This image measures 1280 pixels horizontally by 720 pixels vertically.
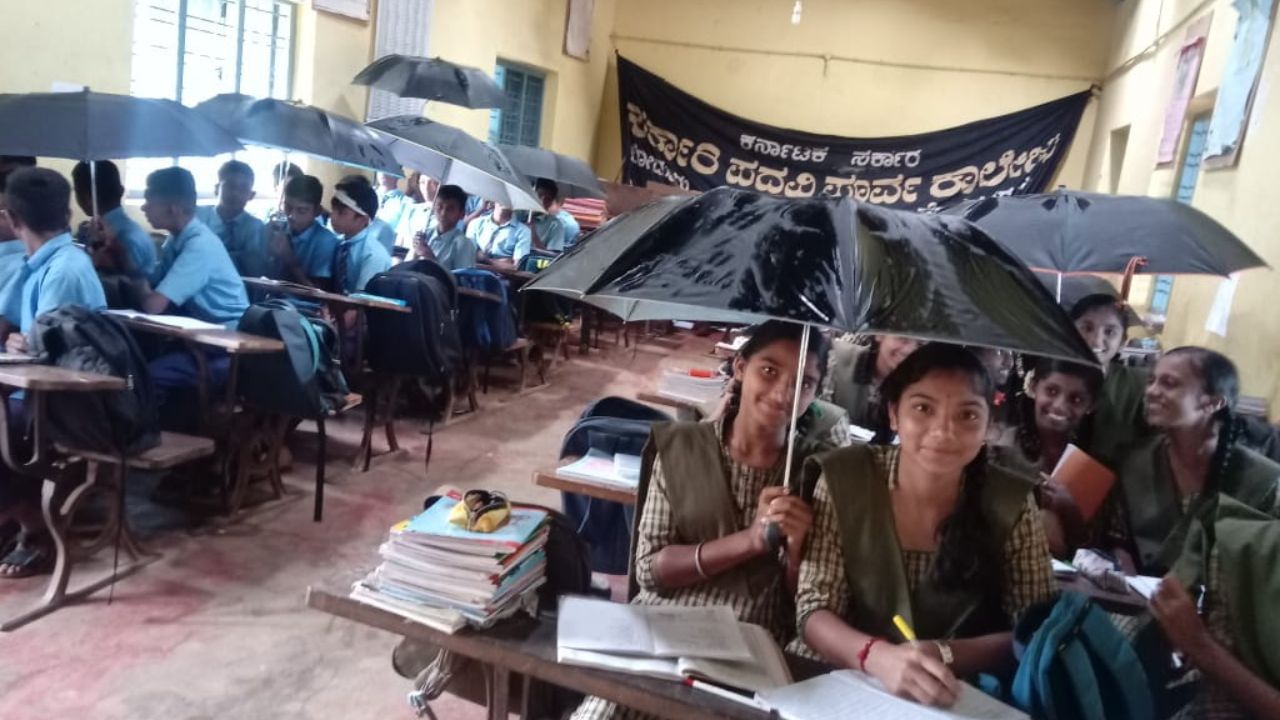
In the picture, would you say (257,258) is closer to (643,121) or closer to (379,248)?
(379,248)

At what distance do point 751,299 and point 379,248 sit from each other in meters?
4.12

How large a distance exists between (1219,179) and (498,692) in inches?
184

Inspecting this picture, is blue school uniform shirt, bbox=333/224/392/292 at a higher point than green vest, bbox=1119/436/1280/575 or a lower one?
higher

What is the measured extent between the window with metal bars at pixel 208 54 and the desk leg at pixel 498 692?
188 inches

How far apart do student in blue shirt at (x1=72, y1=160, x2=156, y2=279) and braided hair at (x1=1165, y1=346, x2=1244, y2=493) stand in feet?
12.9

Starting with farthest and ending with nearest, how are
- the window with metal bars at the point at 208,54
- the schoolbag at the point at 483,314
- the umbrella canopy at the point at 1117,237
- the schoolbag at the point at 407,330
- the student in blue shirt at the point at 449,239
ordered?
1. the student in blue shirt at the point at 449,239
2. the schoolbag at the point at 483,314
3. the window with metal bars at the point at 208,54
4. the schoolbag at the point at 407,330
5. the umbrella canopy at the point at 1117,237

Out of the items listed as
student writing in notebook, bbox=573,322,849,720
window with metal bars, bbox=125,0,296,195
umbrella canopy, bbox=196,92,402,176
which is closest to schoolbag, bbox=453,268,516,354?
umbrella canopy, bbox=196,92,402,176

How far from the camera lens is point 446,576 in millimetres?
1571

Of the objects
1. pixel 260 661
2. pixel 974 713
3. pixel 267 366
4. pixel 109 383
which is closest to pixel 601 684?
pixel 974 713

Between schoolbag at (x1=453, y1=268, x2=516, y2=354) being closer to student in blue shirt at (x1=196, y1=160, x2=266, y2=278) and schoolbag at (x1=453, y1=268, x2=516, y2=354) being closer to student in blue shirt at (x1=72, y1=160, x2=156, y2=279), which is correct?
student in blue shirt at (x1=196, y1=160, x2=266, y2=278)

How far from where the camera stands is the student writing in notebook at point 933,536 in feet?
5.42

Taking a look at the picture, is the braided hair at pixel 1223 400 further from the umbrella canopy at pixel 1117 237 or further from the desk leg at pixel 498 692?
the desk leg at pixel 498 692

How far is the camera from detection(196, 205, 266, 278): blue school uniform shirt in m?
4.93

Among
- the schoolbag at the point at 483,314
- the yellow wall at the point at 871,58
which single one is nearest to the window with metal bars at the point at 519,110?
the yellow wall at the point at 871,58
